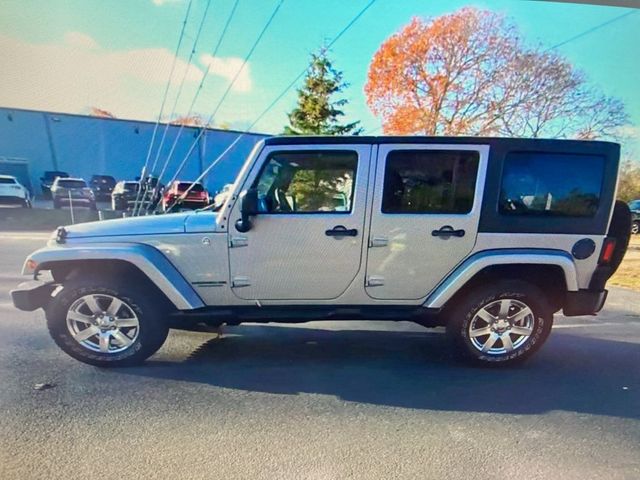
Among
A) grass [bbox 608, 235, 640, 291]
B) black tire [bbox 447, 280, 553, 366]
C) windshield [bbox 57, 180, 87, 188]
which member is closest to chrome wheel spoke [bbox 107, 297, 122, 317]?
black tire [bbox 447, 280, 553, 366]

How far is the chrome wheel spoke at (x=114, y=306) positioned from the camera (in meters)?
3.38

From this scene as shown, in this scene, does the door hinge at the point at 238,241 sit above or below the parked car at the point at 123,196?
above

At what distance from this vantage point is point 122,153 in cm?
3020

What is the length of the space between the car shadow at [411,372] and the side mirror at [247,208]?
4.27ft

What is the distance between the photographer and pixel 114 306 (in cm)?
340

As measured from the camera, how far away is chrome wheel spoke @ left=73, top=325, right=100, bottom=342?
11.1 ft

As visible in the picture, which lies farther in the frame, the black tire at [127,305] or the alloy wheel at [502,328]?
the alloy wheel at [502,328]

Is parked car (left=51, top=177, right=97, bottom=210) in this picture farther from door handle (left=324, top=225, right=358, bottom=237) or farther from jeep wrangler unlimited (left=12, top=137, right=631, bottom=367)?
door handle (left=324, top=225, right=358, bottom=237)

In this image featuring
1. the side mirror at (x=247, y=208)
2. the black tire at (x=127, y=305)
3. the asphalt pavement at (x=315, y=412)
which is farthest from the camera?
the black tire at (x=127, y=305)

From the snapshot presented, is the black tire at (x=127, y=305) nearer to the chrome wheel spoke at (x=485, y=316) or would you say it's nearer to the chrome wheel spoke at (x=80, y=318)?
the chrome wheel spoke at (x=80, y=318)

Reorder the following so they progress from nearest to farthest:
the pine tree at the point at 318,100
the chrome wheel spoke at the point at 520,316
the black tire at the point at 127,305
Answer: the black tire at the point at 127,305
the chrome wheel spoke at the point at 520,316
the pine tree at the point at 318,100

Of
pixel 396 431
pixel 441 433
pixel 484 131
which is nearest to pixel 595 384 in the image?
pixel 441 433

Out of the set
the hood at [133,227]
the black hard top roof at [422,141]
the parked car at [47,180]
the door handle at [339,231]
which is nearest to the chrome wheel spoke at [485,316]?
the door handle at [339,231]

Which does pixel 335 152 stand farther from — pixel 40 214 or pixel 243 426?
pixel 40 214
